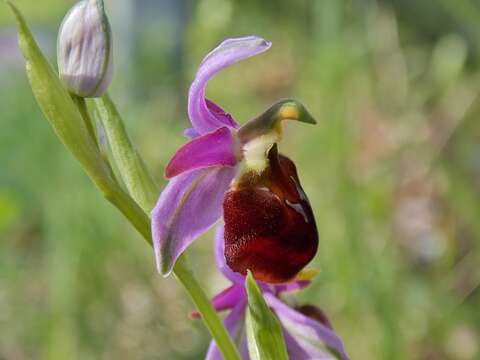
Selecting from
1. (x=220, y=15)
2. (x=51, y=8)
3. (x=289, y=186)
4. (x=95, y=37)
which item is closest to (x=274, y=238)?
(x=289, y=186)

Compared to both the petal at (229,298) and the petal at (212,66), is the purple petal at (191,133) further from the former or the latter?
the petal at (229,298)

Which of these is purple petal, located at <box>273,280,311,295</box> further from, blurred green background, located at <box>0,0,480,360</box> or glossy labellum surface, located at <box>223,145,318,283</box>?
blurred green background, located at <box>0,0,480,360</box>

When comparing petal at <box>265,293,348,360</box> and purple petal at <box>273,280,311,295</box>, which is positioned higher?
petal at <box>265,293,348,360</box>

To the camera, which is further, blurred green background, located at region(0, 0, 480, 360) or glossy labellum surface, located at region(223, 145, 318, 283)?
blurred green background, located at region(0, 0, 480, 360)

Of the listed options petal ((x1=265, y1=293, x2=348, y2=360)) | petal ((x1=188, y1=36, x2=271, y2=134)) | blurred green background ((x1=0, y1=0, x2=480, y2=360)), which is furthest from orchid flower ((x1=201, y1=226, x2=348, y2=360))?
blurred green background ((x1=0, y1=0, x2=480, y2=360))

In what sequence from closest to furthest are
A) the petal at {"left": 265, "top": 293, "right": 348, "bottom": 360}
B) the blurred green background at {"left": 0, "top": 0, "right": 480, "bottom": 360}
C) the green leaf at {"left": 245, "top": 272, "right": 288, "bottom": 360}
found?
the green leaf at {"left": 245, "top": 272, "right": 288, "bottom": 360} < the petal at {"left": 265, "top": 293, "right": 348, "bottom": 360} < the blurred green background at {"left": 0, "top": 0, "right": 480, "bottom": 360}

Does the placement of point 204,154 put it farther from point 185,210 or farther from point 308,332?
point 308,332

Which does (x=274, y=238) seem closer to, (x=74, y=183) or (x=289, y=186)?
(x=289, y=186)

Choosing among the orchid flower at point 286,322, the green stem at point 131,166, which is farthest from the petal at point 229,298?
the green stem at point 131,166
